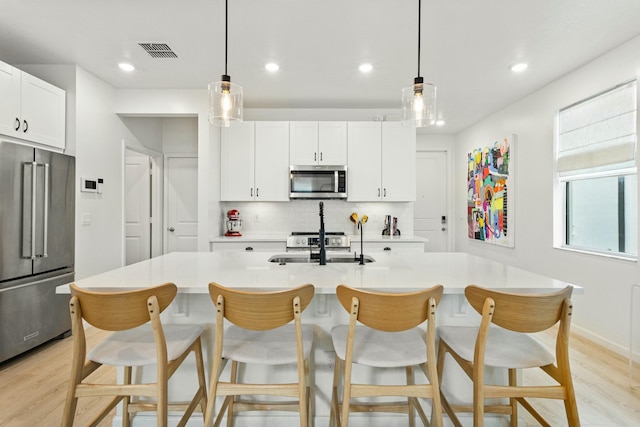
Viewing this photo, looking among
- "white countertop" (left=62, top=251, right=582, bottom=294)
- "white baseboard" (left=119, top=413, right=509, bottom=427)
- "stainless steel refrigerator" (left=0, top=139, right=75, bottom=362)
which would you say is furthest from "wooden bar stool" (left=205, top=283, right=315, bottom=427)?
"stainless steel refrigerator" (left=0, top=139, right=75, bottom=362)

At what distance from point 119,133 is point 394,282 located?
387cm

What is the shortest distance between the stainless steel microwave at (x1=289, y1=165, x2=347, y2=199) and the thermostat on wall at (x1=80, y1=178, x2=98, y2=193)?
2115 mm

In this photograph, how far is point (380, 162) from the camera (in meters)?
4.41

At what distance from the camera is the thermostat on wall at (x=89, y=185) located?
3427 mm

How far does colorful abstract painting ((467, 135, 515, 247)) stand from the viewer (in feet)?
14.7

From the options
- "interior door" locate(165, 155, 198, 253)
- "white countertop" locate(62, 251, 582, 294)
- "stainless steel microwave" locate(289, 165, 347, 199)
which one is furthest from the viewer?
"interior door" locate(165, 155, 198, 253)

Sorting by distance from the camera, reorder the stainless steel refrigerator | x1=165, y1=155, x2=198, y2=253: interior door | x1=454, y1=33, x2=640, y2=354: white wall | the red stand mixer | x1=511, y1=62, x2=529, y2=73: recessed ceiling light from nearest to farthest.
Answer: the stainless steel refrigerator, x1=454, y1=33, x2=640, y2=354: white wall, x1=511, y1=62, x2=529, y2=73: recessed ceiling light, the red stand mixer, x1=165, y1=155, x2=198, y2=253: interior door

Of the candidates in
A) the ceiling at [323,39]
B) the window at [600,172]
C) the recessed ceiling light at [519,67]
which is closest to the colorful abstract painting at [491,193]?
the window at [600,172]

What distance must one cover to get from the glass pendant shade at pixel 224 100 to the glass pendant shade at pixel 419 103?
40.3 inches

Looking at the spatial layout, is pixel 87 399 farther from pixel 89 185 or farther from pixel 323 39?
pixel 323 39

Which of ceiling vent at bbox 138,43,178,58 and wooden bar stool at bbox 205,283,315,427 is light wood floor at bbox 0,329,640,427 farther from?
ceiling vent at bbox 138,43,178,58

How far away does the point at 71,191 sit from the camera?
3.21 m

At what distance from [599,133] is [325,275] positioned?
9.76 feet

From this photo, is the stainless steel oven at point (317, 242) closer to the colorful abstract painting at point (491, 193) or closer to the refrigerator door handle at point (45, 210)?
the colorful abstract painting at point (491, 193)
